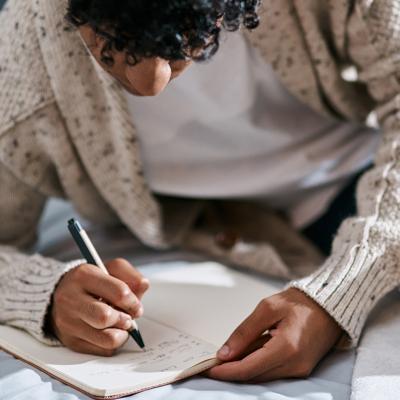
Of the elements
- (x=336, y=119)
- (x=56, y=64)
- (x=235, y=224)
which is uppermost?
(x=56, y=64)

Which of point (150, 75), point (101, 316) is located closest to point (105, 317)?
point (101, 316)

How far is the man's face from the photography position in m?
0.56

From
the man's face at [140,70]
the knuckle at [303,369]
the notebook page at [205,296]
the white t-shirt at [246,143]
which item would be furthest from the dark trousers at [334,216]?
the man's face at [140,70]

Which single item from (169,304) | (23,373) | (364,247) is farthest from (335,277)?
(23,373)

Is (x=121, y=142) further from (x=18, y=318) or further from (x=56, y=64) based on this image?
(x=18, y=318)

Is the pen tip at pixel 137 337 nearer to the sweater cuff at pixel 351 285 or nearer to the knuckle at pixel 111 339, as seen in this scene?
the knuckle at pixel 111 339

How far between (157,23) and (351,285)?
0.33 metres

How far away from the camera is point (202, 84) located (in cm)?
89

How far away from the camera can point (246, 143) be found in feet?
3.20

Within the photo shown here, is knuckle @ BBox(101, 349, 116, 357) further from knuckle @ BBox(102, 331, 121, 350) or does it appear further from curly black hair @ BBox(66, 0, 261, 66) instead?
curly black hair @ BBox(66, 0, 261, 66)

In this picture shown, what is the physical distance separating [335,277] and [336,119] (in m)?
0.32

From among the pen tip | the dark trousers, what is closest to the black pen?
the pen tip

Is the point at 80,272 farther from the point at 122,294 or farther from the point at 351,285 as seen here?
the point at 351,285

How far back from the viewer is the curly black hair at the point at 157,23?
0.51 m
